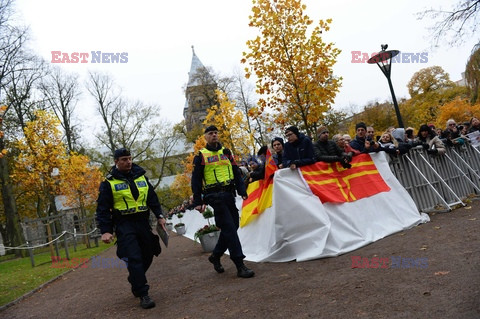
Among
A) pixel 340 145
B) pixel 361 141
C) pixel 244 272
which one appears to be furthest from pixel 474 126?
pixel 244 272

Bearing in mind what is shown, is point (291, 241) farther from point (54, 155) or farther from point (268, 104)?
point (54, 155)

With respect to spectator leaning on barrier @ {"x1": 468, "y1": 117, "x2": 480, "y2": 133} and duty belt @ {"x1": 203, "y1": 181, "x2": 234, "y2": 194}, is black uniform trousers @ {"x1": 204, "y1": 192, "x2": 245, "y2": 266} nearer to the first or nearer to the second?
duty belt @ {"x1": 203, "y1": 181, "x2": 234, "y2": 194}

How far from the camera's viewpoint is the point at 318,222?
6.41 m

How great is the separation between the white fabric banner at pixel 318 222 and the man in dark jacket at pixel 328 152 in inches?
26.8

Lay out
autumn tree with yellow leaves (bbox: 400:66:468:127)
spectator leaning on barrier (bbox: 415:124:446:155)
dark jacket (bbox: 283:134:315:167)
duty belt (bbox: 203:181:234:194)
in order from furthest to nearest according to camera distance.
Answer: autumn tree with yellow leaves (bbox: 400:66:468:127)
spectator leaning on barrier (bbox: 415:124:446:155)
dark jacket (bbox: 283:134:315:167)
duty belt (bbox: 203:181:234:194)

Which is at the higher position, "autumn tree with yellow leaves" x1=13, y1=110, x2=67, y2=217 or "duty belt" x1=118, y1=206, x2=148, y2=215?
"autumn tree with yellow leaves" x1=13, y1=110, x2=67, y2=217

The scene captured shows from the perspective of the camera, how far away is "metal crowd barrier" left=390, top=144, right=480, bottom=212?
28.6ft

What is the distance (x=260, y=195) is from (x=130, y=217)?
9.99ft

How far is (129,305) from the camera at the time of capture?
221 inches

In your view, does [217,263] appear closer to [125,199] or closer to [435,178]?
[125,199]

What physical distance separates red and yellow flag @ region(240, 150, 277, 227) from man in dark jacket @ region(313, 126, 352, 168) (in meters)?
0.84

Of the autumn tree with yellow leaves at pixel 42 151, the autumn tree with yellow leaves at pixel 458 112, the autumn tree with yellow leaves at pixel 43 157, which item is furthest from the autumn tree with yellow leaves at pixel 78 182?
the autumn tree with yellow leaves at pixel 458 112

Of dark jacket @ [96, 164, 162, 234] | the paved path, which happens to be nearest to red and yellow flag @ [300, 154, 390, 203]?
the paved path

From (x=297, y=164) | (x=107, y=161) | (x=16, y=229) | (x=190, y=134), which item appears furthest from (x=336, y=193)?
(x=190, y=134)
